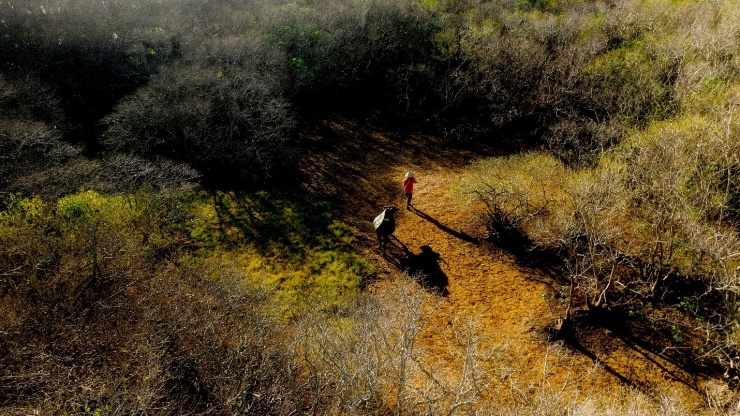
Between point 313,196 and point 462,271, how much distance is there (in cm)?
980

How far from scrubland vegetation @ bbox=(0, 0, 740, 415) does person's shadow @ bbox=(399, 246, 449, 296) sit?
2.54 ft

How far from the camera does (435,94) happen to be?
1227 inches

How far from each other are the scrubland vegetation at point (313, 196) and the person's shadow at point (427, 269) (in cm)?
77

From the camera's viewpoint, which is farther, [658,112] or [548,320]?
[658,112]

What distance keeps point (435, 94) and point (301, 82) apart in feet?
35.8

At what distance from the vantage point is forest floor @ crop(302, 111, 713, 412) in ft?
43.8

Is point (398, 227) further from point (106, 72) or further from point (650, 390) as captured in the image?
point (106, 72)

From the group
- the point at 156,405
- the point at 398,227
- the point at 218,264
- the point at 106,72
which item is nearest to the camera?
the point at 156,405

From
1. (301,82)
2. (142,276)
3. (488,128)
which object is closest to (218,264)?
(142,276)

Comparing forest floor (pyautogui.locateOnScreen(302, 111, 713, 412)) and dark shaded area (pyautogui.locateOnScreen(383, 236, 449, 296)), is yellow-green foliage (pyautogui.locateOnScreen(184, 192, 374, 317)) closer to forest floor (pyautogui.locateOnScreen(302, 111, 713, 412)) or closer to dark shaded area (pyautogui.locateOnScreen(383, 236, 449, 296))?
forest floor (pyautogui.locateOnScreen(302, 111, 713, 412))

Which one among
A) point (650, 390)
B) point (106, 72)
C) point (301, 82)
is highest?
point (106, 72)

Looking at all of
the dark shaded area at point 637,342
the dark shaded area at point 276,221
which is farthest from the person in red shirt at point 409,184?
the dark shaded area at point 637,342

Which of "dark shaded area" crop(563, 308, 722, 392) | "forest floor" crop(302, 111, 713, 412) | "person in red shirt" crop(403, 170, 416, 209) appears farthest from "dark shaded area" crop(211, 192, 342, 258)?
"dark shaded area" crop(563, 308, 722, 392)

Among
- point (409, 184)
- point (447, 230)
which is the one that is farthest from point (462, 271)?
point (409, 184)
